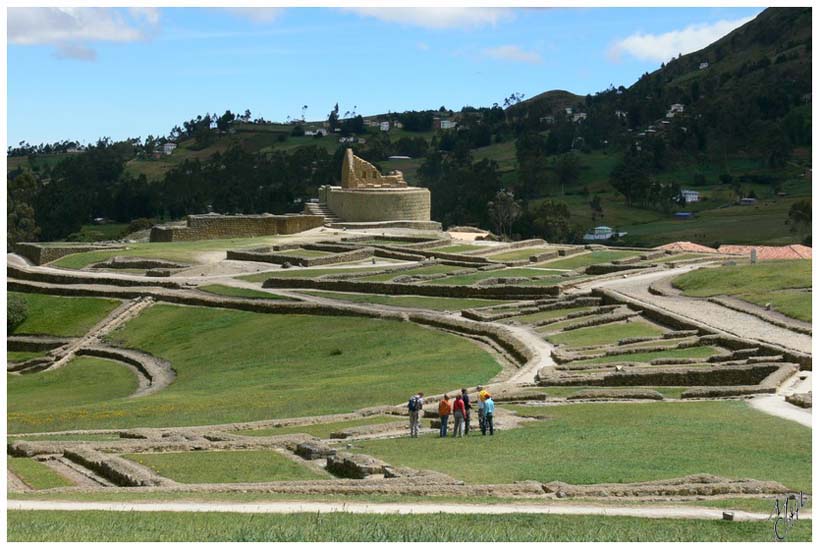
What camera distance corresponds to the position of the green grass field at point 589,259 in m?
58.9

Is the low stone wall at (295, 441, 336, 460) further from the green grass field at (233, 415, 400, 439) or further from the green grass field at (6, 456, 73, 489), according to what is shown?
the green grass field at (6, 456, 73, 489)

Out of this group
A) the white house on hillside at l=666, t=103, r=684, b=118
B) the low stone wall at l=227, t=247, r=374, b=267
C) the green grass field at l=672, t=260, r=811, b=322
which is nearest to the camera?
the green grass field at l=672, t=260, r=811, b=322

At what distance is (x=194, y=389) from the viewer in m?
35.1

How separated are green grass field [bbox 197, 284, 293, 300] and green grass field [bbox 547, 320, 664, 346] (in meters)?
13.1

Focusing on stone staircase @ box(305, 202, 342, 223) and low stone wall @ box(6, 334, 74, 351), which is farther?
stone staircase @ box(305, 202, 342, 223)

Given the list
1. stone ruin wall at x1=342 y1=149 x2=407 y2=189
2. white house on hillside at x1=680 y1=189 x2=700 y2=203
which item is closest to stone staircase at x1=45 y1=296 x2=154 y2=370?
stone ruin wall at x1=342 y1=149 x2=407 y2=189

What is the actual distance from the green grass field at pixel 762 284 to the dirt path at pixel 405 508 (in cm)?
2162

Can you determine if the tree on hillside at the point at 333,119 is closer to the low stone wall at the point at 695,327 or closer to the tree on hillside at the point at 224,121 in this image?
the tree on hillside at the point at 224,121

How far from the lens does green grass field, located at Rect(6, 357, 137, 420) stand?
115 ft

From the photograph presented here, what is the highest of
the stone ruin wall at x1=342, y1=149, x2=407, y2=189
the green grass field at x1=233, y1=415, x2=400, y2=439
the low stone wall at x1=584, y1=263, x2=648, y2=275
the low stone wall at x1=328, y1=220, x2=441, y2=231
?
the stone ruin wall at x1=342, y1=149, x2=407, y2=189

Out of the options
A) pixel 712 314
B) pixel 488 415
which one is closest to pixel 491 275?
pixel 712 314

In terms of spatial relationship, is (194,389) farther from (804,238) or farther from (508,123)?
(508,123)

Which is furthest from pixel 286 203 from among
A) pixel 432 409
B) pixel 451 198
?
pixel 432 409

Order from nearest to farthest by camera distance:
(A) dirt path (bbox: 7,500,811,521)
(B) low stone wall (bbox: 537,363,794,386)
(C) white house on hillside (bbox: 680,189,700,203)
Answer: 1. (A) dirt path (bbox: 7,500,811,521)
2. (B) low stone wall (bbox: 537,363,794,386)
3. (C) white house on hillside (bbox: 680,189,700,203)
